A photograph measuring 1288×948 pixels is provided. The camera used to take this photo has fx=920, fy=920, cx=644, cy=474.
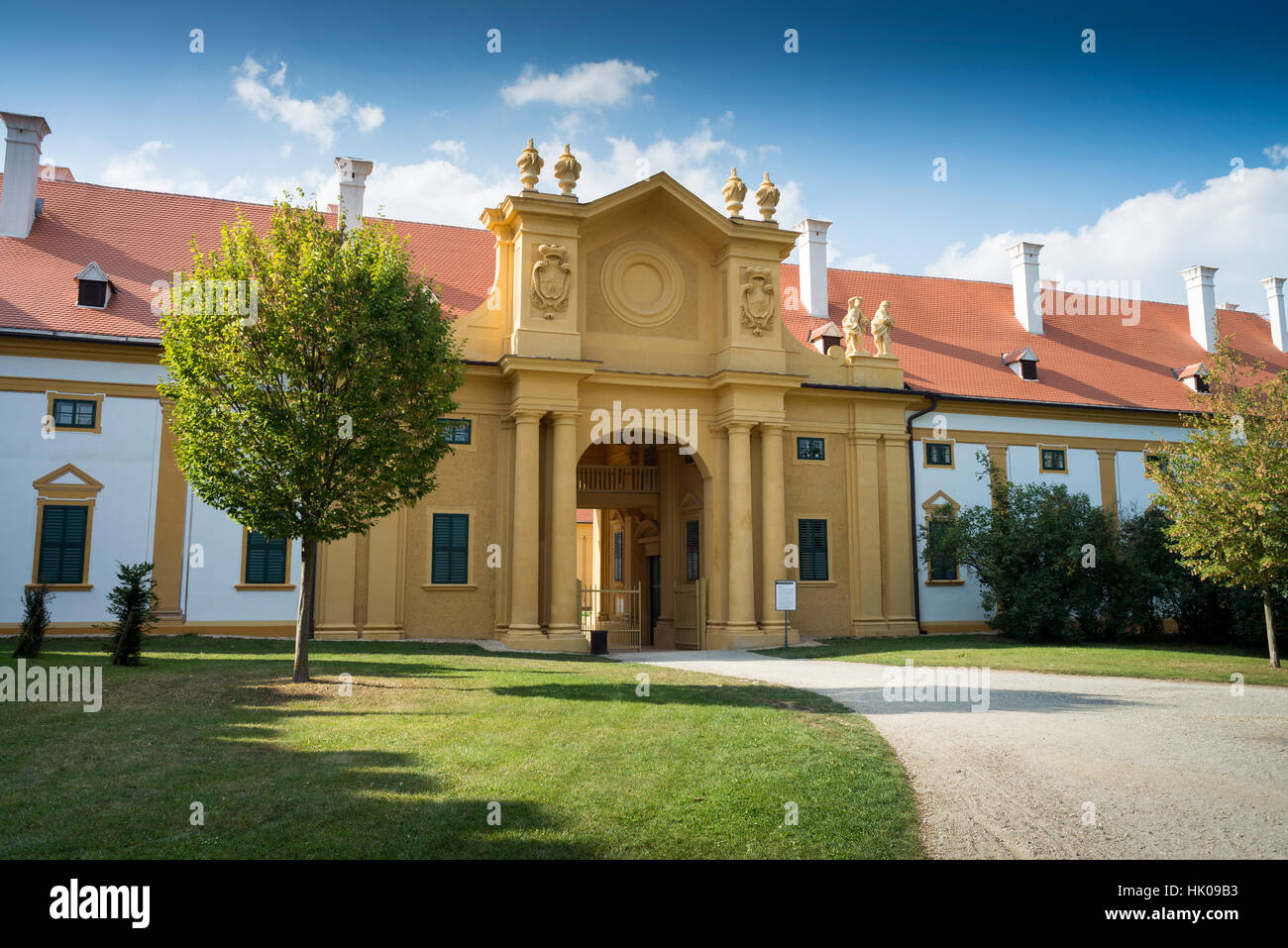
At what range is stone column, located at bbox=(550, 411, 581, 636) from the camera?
2206 centimetres

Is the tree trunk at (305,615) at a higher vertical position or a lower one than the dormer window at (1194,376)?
lower

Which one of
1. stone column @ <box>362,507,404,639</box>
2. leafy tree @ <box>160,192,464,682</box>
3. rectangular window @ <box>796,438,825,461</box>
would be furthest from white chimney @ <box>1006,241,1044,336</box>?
leafy tree @ <box>160,192,464,682</box>

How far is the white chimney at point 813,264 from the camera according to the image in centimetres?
3098

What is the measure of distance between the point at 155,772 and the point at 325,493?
21.3ft

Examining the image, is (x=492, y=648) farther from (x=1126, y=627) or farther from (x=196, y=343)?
(x=1126, y=627)

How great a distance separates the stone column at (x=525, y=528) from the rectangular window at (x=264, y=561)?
5.52 metres

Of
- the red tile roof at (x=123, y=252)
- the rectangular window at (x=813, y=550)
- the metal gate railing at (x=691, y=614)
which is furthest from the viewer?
the rectangular window at (x=813, y=550)

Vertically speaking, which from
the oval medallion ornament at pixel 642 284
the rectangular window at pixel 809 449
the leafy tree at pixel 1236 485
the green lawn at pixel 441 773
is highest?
the oval medallion ornament at pixel 642 284

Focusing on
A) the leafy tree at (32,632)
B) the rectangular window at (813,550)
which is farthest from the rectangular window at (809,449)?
the leafy tree at (32,632)

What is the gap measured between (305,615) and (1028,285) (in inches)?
1136

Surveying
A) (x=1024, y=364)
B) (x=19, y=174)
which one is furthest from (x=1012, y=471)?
(x=19, y=174)

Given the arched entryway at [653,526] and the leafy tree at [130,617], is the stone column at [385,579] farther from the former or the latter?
the leafy tree at [130,617]

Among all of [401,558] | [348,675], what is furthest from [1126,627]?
[348,675]
